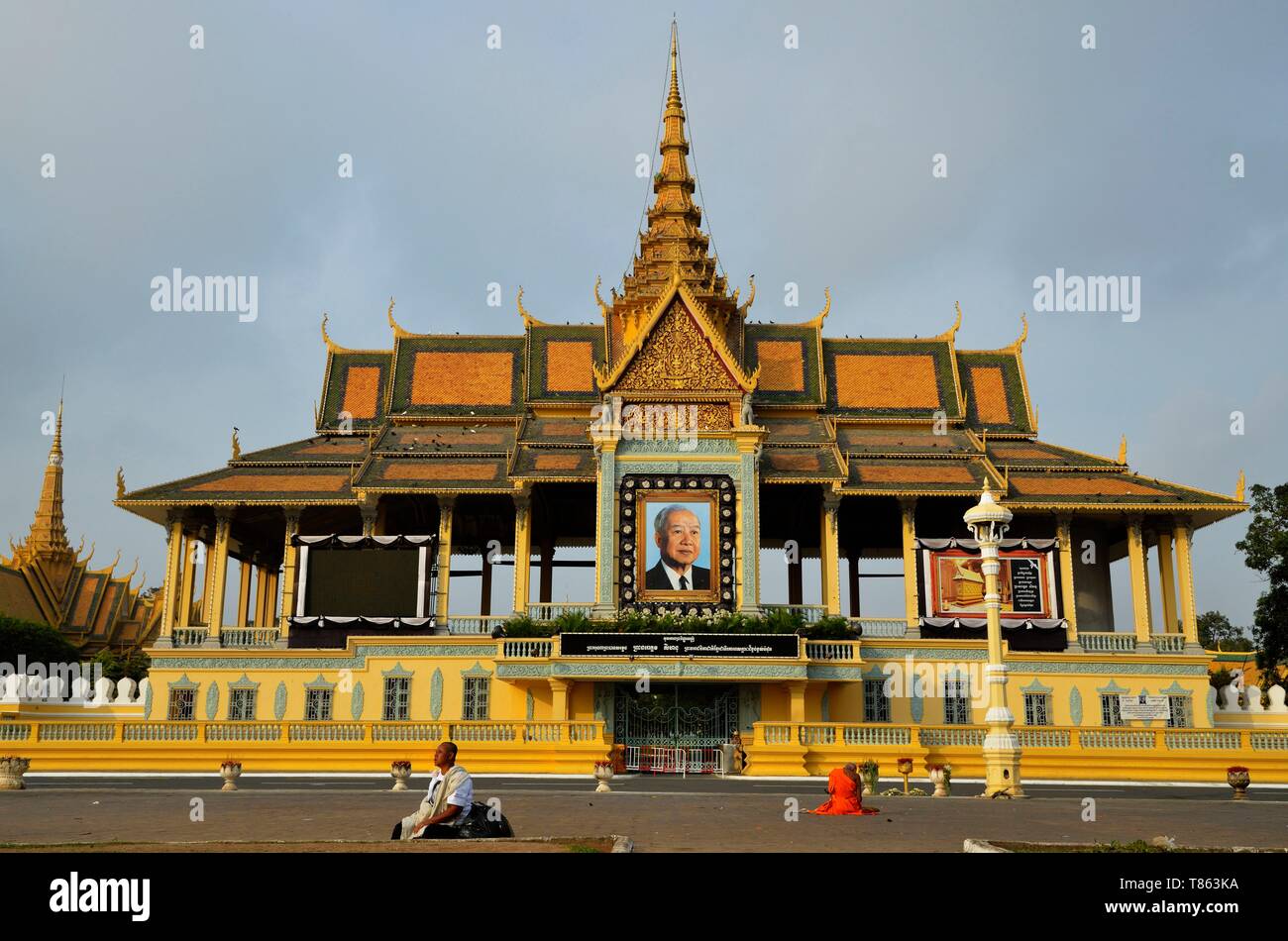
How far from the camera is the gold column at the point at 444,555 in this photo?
125ft

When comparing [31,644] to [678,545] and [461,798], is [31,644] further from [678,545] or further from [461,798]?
[461,798]

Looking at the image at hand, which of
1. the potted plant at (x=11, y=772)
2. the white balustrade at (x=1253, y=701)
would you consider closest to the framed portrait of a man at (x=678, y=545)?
the white balustrade at (x=1253, y=701)

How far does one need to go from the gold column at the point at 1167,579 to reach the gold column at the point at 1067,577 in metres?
3.38

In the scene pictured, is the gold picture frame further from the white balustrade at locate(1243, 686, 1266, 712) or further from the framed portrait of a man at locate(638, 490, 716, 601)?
the white balustrade at locate(1243, 686, 1266, 712)

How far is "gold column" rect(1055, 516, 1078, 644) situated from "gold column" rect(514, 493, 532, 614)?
16.3m

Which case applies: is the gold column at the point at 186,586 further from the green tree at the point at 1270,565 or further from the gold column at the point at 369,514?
the green tree at the point at 1270,565

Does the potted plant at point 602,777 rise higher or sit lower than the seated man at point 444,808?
lower

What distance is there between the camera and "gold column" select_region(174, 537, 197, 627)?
128 feet

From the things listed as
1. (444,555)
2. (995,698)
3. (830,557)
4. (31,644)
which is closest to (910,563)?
(830,557)

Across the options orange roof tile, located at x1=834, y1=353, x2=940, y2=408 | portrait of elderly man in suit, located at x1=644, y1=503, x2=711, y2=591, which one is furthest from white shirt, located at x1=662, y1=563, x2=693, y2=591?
orange roof tile, located at x1=834, y1=353, x2=940, y2=408

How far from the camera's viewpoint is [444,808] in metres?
9.94
